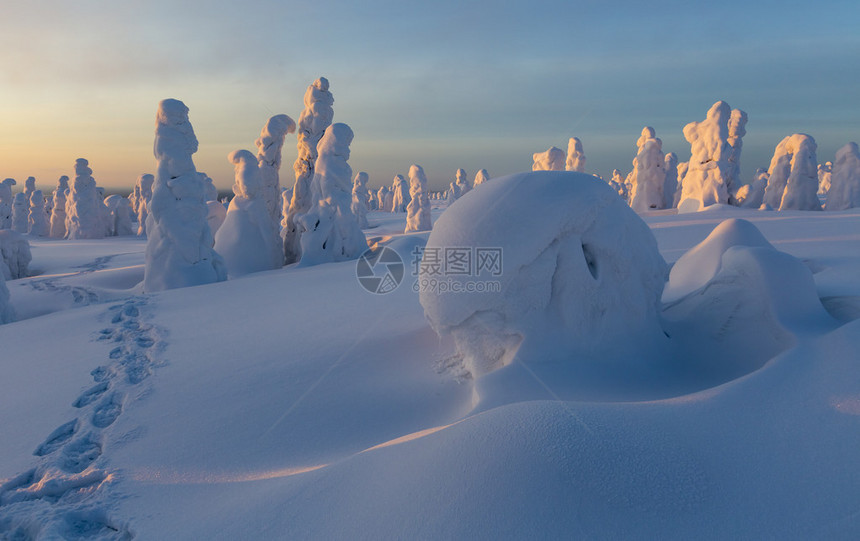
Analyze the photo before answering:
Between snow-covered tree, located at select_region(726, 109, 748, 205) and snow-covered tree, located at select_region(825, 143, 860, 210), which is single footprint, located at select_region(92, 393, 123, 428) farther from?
snow-covered tree, located at select_region(825, 143, 860, 210)

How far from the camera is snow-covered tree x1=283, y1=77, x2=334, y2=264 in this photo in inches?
586

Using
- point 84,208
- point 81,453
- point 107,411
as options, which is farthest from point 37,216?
point 81,453

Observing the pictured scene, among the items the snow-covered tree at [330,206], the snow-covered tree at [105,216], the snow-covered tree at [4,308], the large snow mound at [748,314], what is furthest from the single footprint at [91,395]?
the snow-covered tree at [105,216]

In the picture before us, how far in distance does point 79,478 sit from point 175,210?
8.96m

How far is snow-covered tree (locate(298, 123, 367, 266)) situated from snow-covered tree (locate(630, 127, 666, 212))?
16.2m

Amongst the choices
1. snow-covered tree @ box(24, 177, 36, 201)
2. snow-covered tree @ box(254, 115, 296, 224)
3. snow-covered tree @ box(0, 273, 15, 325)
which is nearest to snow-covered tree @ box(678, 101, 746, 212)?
snow-covered tree @ box(254, 115, 296, 224)

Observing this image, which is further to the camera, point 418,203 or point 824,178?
point 824,178

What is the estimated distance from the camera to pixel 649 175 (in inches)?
917

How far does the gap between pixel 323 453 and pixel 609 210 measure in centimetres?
274

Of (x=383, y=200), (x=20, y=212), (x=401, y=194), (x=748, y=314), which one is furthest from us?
(x=383, y=200)

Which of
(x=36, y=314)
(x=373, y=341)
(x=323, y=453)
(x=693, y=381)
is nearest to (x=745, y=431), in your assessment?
(x=693, y=381)

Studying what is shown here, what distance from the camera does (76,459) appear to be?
124 inches

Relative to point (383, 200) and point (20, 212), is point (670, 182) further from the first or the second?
point (20, 212)

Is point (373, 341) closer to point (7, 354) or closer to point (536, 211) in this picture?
point (536, 211)
